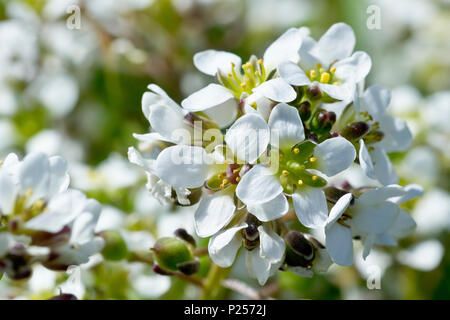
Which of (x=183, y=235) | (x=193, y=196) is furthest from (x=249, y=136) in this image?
(x=183, y=235)

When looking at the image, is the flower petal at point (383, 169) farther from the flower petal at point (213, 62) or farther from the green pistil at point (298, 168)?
the flower petal at point (213, 62)

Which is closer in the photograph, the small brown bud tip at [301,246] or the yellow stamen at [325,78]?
the small brown bud tip at [301,246]

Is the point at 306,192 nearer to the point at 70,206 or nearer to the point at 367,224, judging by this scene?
the point at 367,224

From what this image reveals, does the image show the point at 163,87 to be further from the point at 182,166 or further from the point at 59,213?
the point at 59,213

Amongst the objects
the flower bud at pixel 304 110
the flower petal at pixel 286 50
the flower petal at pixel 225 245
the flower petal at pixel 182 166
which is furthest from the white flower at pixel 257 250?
the flower petal at pixel 286 50

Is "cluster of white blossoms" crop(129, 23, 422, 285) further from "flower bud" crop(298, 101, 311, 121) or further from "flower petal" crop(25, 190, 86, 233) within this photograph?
"flower petal" crop(25, 190, 86, 233)

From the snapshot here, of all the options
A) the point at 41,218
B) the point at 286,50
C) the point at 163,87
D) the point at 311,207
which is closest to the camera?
the point at 41,218
